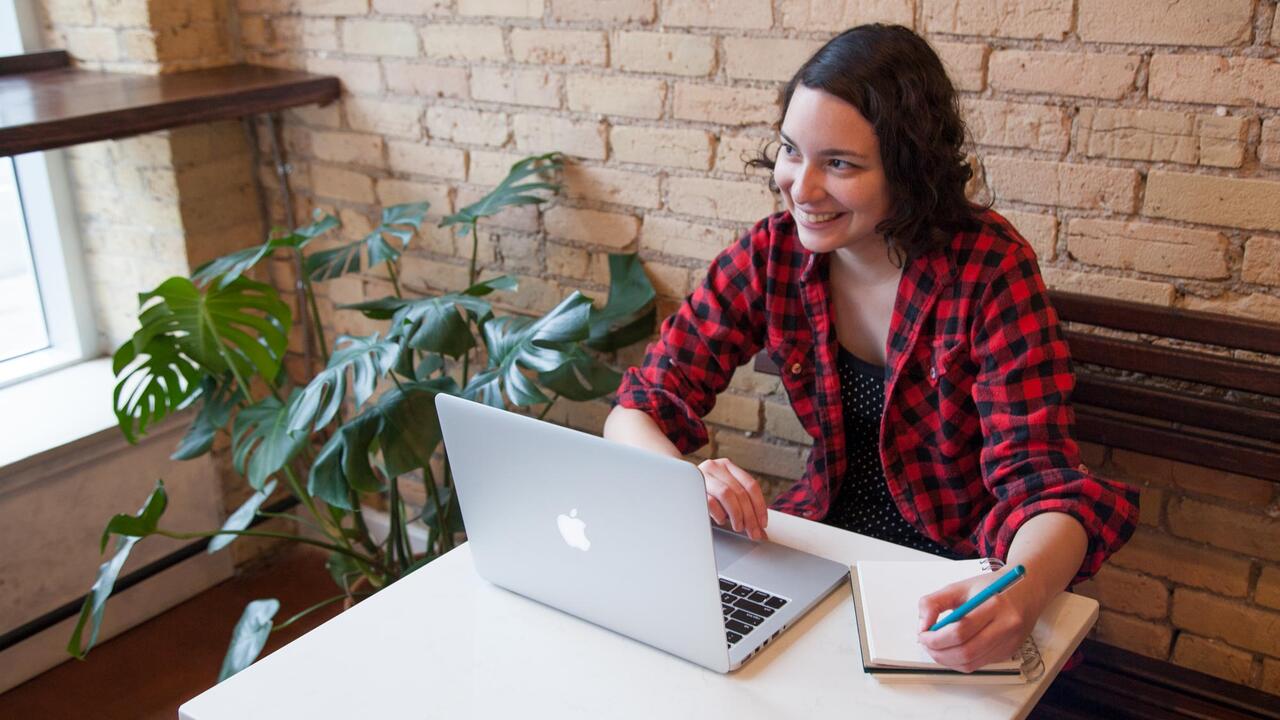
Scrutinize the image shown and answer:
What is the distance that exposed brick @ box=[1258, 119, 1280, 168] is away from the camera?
4.75 feet

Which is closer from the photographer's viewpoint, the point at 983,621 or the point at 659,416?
the point at 983,621

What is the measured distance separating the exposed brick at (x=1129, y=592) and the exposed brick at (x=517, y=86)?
1.22m

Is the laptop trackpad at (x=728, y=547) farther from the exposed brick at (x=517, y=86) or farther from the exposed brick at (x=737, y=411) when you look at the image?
the exposed brick at (x=517, y=86)

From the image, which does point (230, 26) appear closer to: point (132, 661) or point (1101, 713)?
point (132, 661)

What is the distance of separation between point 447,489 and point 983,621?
1.26m

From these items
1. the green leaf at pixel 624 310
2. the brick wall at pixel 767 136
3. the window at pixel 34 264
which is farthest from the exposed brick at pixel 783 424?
the window at pixel 34 264

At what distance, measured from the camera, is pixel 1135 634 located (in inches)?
69.8

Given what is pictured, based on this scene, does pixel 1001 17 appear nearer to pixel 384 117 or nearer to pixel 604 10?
pixel 604 10

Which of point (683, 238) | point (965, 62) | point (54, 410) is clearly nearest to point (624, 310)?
point (683, 238)

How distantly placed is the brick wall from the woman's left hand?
0.72 m

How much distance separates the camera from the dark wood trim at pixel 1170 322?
1489mm

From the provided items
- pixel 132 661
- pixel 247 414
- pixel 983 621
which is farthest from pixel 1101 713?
pixel 132 661

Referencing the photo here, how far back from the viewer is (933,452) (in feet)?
5.03

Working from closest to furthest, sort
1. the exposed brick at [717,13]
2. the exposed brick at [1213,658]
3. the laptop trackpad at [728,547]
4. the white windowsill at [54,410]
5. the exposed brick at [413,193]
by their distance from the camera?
1. the laptop trackpad at [728,547]
2. the exposed brick at [1213,658]
3. the exposed brick at [717,13]
4. the white windowsill at [54,410]
5. the exposed brick at [413,193]
